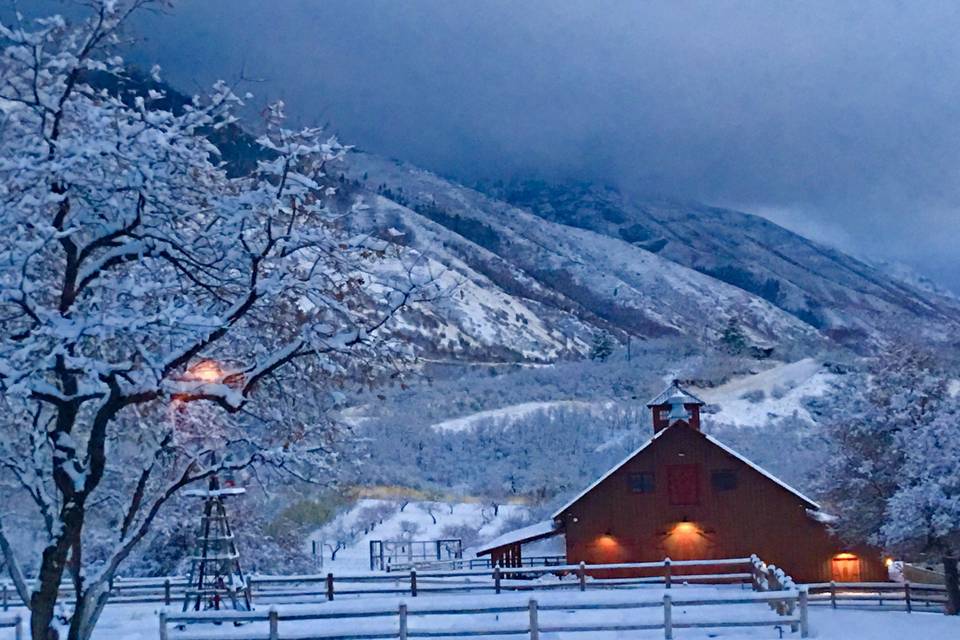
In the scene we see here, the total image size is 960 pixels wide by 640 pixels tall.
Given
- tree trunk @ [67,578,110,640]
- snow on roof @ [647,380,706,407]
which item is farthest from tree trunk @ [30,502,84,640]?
snow on roof @ [647,380,706,407]

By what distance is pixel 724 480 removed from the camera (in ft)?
139

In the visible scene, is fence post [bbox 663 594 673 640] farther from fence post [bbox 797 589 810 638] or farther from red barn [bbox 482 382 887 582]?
red barn [bbox 482 382 887 582]

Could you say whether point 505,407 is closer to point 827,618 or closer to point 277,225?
point 827,618

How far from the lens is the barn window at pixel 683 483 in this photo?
139 feet

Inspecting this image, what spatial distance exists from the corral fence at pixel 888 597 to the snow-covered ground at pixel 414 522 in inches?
921

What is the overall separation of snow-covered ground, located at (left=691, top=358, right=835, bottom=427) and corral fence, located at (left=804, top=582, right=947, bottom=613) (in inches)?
1719

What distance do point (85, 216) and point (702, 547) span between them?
35720mm

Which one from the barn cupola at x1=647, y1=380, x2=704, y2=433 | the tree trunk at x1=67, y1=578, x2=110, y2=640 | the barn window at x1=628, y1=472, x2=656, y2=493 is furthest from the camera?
the barn cupola at x1=647, y1=380, x2=704, y2=433

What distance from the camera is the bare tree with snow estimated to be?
33.5ft

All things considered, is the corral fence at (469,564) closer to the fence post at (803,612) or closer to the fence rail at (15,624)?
the fence rail at (15,624)

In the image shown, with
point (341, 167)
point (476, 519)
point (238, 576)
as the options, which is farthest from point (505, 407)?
point (341, 167)

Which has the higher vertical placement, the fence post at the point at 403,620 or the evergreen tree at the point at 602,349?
the evergreen tree at the point at 602,349

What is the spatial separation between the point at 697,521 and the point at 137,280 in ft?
113

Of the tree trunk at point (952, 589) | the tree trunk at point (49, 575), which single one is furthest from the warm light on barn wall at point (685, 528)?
the tree trunk at point (49, 575)
